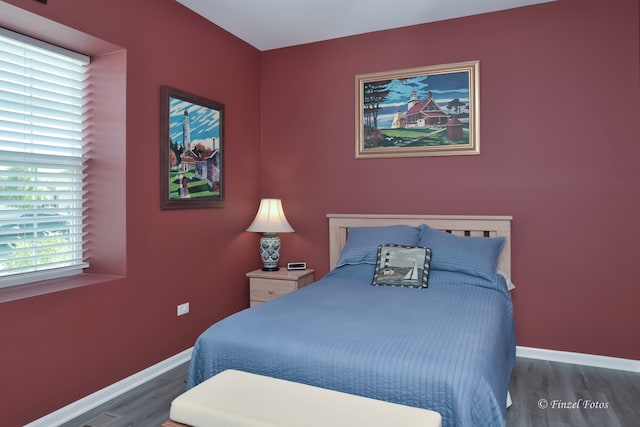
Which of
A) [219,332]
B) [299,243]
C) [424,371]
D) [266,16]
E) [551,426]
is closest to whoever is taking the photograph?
[424,371]

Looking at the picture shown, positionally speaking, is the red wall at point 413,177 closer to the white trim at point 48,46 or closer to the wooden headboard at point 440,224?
the wooden headboard at point 440,224

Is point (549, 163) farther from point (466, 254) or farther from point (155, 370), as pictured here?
point (155, 370)

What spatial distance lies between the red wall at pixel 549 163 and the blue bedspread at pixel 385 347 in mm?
840

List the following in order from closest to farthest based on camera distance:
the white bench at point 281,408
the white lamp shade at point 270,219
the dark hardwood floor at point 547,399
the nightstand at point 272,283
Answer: the white bench at point 281,408 → the dark hardwood floor at point 547,399 → the nightstand at point 272,283 → the white lamp shade at point 270,219

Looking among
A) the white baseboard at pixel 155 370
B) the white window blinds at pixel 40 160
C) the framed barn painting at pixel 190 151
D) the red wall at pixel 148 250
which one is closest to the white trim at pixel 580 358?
the white baseboard at pixel 155 370

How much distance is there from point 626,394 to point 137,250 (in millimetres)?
3242

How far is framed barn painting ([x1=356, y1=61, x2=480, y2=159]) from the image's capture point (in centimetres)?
343

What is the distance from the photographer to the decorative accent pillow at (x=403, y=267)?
115 inches

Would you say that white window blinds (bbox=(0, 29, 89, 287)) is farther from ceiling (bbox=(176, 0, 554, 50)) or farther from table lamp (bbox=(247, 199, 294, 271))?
table lamp (bbox=(247, 199, 294, 271))

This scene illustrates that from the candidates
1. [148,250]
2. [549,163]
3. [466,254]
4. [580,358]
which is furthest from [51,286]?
[580,358]

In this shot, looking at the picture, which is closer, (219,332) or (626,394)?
(219,332)

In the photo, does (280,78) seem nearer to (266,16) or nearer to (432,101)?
(266,16)

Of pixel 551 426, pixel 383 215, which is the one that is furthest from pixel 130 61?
pixel 551 426

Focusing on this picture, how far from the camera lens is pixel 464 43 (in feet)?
11.3
